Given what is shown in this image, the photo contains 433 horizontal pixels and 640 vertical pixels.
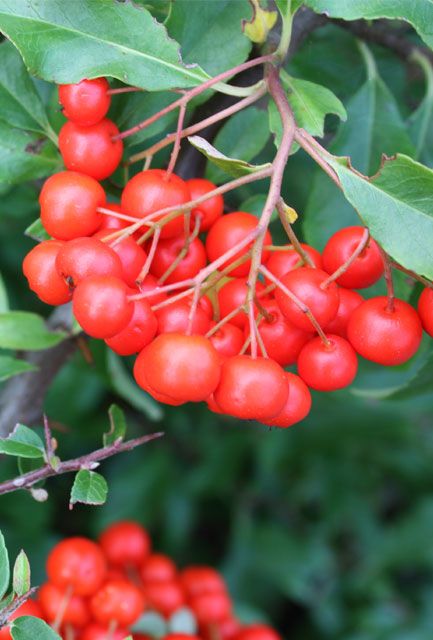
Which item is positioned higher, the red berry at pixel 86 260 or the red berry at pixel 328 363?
the red berry at pixel 86 260

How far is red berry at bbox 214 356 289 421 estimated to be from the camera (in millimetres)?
831

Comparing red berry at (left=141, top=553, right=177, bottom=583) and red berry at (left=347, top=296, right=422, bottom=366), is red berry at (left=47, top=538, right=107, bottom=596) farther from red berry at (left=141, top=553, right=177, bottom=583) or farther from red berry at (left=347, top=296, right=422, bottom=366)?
red berry at (left=347, top=296, right=422, bottom=366)

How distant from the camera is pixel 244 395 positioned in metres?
0.83

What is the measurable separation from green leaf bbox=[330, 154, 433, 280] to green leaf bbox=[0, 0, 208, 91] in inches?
8.9

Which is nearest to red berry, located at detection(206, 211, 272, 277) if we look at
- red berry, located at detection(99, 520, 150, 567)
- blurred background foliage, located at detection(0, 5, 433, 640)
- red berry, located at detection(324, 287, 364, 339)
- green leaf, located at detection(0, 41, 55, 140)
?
red berry, located at detection(324, 287, 364, 339)

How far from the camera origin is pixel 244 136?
1196 mm

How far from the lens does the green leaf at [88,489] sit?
0.92m

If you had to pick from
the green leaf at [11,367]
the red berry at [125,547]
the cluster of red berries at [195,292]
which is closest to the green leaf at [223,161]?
the cluster of red berries at [195,292]

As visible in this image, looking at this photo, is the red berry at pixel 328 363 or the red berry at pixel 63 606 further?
the red berry at pixel 63 606

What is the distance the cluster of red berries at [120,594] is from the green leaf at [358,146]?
23.7 inches

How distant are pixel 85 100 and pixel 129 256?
0.20 m

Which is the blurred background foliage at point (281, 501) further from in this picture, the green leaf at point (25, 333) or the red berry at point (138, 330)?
the red berry at point (138, 330)

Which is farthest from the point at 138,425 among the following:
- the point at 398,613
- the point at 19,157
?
the point at 19,157

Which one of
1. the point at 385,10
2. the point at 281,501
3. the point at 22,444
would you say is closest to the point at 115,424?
the point at 22,444
